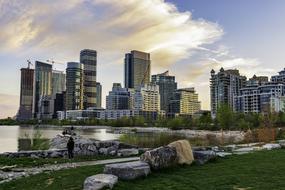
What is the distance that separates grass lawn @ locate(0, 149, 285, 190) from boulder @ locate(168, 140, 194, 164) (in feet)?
1.23

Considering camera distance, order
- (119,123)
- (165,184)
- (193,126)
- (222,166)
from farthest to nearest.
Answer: (119,123), (193,126), (222,166), (165,184)

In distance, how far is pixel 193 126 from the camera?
440 ft

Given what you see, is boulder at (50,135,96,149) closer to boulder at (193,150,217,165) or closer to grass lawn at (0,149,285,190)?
grass lawn at (0,149,285,190)

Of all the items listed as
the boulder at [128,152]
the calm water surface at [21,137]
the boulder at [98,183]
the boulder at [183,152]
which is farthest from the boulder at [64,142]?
the boulder at [98,183]

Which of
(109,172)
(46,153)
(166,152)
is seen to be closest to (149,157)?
(166,152)

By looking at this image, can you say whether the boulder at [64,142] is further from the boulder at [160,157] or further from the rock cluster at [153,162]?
the boulder at [160,157]

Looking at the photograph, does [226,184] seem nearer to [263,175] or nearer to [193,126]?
[263,175]

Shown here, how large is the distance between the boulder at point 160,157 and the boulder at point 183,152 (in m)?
0.29

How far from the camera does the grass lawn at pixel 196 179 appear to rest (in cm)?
1209

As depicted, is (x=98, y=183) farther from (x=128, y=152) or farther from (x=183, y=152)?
(x=128, y=152)

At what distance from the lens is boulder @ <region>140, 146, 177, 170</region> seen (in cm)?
1494

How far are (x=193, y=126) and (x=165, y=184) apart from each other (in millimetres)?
123175

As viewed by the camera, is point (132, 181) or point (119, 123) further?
point (119, 123)

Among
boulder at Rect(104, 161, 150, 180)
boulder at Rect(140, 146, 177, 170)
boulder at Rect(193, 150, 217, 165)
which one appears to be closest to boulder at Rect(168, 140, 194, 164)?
boulder at Rect(140, 146, 177, 170)
